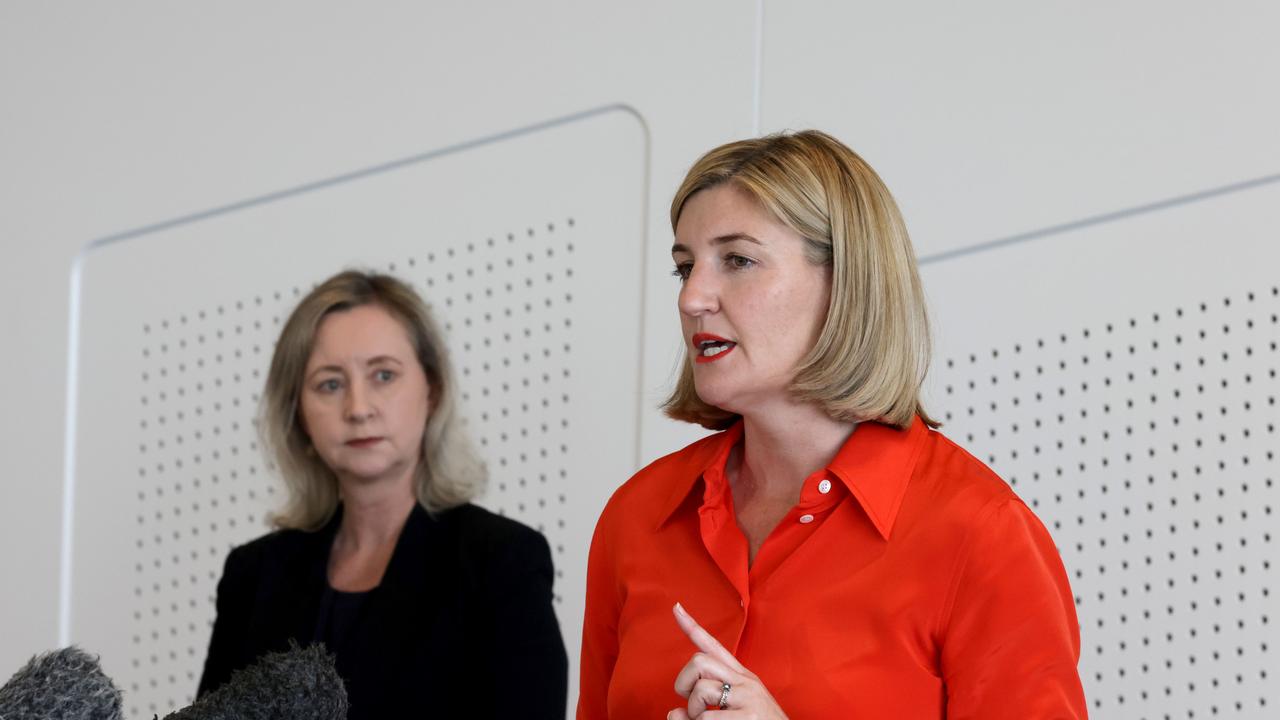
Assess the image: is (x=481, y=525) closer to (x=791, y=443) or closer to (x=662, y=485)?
(x=662, y=485)

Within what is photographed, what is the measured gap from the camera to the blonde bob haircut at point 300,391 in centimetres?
260

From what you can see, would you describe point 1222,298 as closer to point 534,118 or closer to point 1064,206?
point 1064,206

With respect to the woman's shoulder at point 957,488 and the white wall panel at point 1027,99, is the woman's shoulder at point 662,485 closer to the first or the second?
the woman's shoulder at point 957,488

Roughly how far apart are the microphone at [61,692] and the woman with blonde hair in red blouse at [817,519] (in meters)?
0.62

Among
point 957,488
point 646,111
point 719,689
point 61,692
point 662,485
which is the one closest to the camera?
point 61,692

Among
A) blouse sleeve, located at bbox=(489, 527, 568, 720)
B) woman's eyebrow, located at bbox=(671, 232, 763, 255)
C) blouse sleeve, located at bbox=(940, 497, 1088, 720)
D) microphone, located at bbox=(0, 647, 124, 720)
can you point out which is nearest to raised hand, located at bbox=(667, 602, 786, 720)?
blouse sleeve, located at bbox=(940, 497, 1088, 720)

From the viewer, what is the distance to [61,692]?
878mm

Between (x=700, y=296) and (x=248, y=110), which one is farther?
(x=248, y=110)

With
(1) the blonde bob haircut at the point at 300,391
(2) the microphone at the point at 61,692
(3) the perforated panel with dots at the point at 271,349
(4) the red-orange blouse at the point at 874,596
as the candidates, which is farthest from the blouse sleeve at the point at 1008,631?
(3) the perforated panel with dots at the point at 271,349

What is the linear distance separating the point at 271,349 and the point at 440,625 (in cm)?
121

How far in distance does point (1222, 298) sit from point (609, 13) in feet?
4.24

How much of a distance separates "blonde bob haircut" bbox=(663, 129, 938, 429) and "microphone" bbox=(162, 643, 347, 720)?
77cm

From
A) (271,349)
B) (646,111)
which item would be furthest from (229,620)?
(646,111)

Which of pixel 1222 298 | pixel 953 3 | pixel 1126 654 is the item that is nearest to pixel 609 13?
pixel 953 3
